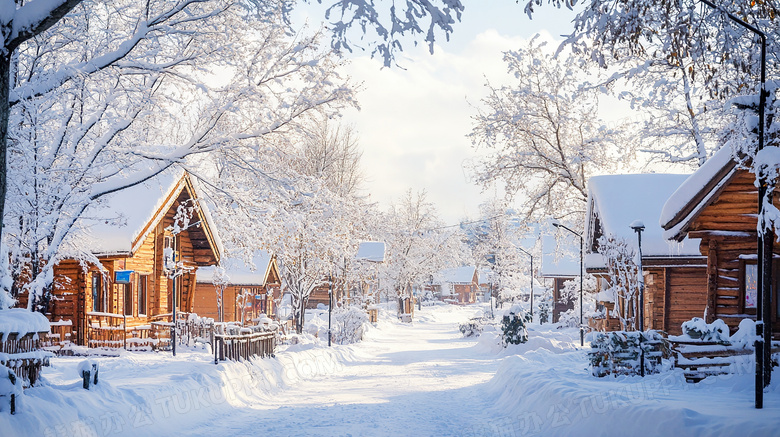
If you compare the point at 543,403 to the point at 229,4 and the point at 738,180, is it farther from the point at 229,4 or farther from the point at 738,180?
the point at 229,4

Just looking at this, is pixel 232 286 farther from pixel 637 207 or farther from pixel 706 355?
pixel 706 355

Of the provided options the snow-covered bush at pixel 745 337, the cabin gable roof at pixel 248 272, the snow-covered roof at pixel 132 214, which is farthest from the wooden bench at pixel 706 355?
the cabin gable roof at pixel 248 272

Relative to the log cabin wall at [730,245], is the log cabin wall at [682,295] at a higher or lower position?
lower

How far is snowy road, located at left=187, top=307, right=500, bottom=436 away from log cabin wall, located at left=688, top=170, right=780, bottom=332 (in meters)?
6.07

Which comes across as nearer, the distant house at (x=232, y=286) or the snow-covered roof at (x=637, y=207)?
the snow-covered roof at (x=637, y=207)

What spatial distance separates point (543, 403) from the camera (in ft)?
36.2

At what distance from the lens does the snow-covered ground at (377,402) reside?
309 inches

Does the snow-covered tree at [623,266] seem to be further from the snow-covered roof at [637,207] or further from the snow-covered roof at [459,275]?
the snow-covered roof at [459,275]

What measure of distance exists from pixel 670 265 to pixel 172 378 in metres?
15.5

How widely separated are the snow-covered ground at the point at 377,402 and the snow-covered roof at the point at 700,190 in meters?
3.41

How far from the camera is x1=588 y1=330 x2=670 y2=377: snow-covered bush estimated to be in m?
13.2

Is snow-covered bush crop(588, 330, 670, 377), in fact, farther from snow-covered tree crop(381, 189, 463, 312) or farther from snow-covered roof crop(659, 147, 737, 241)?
snow-covered tree crop(381, 189, 463, 312)

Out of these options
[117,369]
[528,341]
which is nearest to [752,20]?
[117,369]

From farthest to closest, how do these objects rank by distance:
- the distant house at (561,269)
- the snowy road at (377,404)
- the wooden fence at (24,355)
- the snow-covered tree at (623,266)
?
the distant house at (561,269) < the snow-covered tree at (623,266) < the snowy road at (377,404) < the wooden fence at (24,355)
